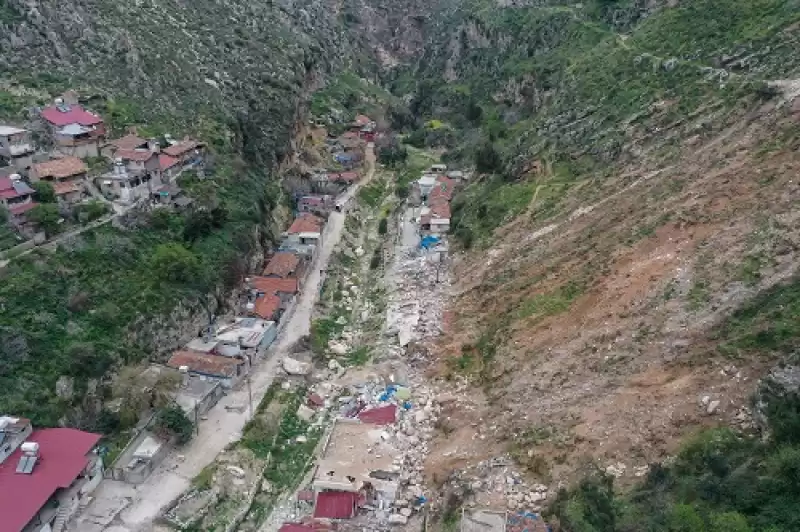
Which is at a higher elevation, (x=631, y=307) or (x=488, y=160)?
(x=631, y=307)

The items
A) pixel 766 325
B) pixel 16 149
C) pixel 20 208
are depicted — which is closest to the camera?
pixel 766 325

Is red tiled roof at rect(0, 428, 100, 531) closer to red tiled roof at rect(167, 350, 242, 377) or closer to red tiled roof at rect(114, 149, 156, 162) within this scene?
red tiled roof at rect(167, 350, 242, 377)

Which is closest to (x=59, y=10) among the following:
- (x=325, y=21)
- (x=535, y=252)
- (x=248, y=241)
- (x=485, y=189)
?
(x=248, y=241)

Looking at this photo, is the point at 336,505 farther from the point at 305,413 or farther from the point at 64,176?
the point at 64,176

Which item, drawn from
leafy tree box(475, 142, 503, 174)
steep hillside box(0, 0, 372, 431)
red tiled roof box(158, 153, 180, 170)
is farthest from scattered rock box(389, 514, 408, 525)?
leafy tree box(475, 142, 503, 174)

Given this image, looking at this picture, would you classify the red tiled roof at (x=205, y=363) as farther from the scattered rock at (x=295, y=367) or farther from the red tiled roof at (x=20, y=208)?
the red tiled roof at (x=20, y=208)

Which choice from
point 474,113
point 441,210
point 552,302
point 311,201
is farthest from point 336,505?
point 474,113
